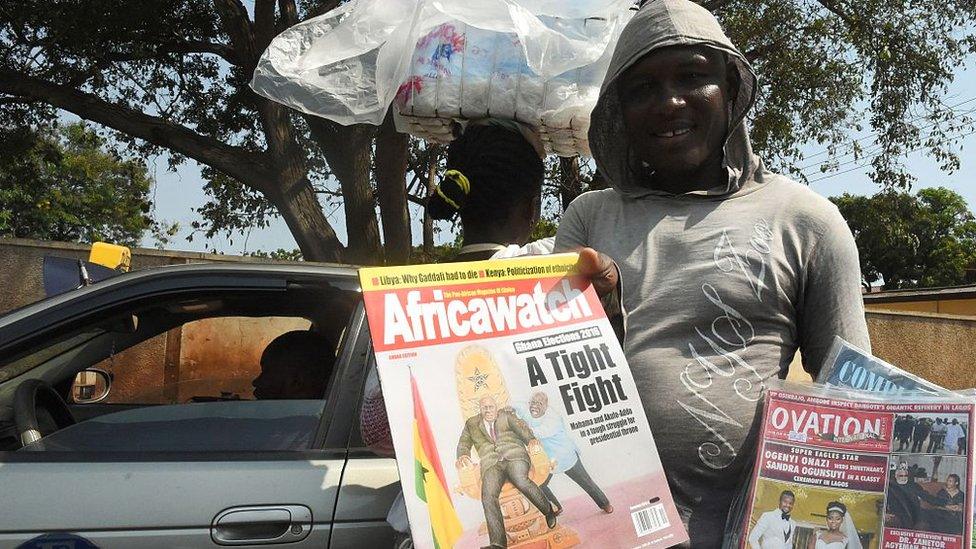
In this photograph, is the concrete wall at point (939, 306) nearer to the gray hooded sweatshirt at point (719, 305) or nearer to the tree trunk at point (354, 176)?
the tree trunk at point (354, 176)

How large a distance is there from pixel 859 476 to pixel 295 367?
1.49m

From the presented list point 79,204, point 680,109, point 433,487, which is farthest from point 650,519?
point 79,204

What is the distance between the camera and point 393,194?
8023 mm

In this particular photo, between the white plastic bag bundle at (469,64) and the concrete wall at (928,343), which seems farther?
the concrete wall at (928,343)

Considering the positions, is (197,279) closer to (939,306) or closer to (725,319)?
(725,319)

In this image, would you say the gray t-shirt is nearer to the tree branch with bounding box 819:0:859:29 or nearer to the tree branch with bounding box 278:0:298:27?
the tree branch with bounding box 278:0:298:27

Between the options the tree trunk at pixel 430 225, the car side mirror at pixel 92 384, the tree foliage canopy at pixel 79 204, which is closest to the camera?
the car side mirror at pixel 92 384

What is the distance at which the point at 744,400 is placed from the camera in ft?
4.65

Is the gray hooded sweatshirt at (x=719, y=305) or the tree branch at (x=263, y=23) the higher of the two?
the tree branch at (x=263, y=23)

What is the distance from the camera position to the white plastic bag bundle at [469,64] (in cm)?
244

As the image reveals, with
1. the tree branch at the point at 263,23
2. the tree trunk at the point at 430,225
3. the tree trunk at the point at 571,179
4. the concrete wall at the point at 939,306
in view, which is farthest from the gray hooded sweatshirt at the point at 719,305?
the concrete wall at the point at 939,306

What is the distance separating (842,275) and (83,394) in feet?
6.73

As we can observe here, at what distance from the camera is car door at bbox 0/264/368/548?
1.86 metres

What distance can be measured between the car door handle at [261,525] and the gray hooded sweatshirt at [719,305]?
3.00ft
